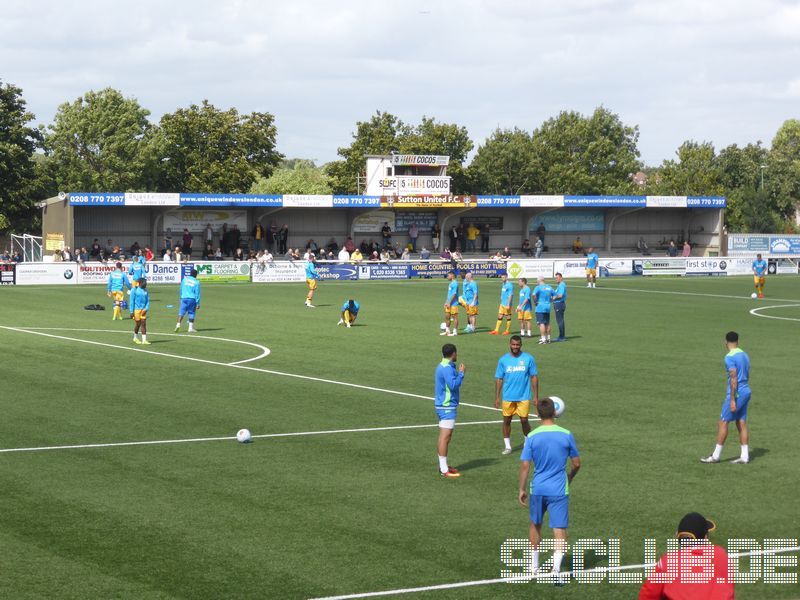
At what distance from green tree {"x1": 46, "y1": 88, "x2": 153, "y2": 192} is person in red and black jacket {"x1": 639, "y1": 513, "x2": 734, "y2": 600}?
98233mm

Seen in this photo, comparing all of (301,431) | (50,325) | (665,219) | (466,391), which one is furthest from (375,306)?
(665,219)

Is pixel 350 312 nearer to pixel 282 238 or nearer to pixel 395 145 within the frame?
pixel 282 238

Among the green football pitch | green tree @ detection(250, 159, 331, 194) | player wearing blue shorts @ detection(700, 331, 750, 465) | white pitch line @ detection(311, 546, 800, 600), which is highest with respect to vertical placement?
green tree @ detection(250, 159, 331, 194)

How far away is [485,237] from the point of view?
82.3 m

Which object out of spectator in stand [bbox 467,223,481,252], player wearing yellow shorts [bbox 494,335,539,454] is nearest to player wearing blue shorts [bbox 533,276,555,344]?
player wearing yellow shorts [bbox 494,335,539,454]

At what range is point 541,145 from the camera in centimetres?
12344

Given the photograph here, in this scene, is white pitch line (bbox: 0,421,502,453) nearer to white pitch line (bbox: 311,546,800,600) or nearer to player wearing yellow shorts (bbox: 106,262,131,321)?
white pitch line (bbox: 311,546,800,600)

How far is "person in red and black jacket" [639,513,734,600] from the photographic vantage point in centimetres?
700

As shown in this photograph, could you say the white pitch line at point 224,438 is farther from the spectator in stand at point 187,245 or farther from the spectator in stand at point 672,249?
the spectator in stand at point 672,249

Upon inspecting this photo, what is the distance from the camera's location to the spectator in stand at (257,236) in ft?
244

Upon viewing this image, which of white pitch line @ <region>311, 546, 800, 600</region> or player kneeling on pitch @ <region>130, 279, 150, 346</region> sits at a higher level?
player kneeling on pitch @ <region>130, 279, 150, 346</region>

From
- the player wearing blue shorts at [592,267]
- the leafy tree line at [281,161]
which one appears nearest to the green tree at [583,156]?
the leafy tree line at [281,161]

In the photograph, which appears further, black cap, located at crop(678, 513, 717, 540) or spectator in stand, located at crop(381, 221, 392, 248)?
spectator in stand, located at crop(381, 221, 392, 248)

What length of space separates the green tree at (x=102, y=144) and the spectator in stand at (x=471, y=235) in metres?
36.0
